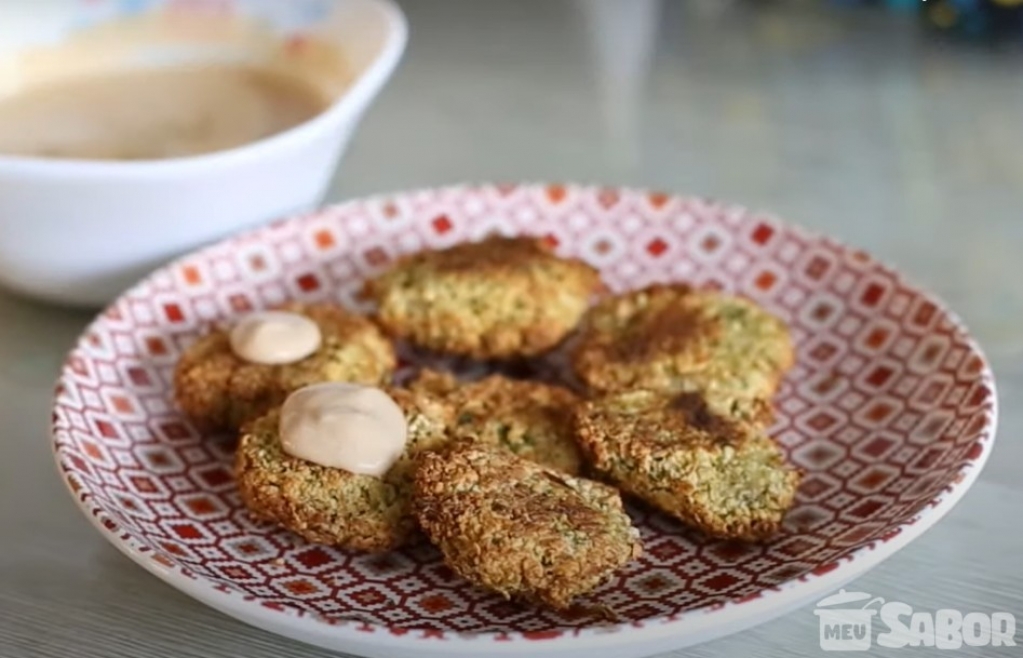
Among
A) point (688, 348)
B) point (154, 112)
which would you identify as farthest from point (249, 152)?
point (688, 348)

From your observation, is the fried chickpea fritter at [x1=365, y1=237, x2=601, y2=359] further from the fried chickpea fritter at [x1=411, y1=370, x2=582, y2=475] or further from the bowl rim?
the bowl rim

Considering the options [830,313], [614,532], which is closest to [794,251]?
[830,313]

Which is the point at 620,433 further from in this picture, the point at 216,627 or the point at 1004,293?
the point at 1004,293

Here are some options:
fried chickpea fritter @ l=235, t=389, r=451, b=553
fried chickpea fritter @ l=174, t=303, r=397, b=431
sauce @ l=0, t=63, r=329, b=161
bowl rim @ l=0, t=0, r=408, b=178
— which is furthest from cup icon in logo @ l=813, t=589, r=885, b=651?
sauce @ l=0, t=63, r=329, b=161

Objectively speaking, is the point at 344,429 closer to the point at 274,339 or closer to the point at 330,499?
the point at 330,499

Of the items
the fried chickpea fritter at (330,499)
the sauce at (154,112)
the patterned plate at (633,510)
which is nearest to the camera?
the patterned plate at (633,510)

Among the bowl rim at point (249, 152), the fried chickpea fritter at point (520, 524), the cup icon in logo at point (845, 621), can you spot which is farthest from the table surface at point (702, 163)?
the bowl rim at point (249, 152)

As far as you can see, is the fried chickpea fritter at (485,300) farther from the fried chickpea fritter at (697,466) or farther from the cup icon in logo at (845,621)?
the cup icon in logo at (845,621)
